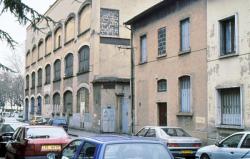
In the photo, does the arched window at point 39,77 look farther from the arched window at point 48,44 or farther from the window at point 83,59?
the window at point 83,59

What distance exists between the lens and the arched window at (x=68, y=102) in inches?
1912

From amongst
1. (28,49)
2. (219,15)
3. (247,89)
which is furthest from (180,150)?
(28,49)

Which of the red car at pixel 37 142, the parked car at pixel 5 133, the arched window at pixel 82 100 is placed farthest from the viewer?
the arched window at pixel 82 100

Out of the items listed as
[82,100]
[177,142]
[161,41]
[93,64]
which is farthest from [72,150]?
[82,100]

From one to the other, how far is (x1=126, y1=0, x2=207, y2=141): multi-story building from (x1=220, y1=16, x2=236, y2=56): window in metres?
1.25

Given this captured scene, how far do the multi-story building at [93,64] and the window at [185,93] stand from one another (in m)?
11.9

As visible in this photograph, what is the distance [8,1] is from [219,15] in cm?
1329

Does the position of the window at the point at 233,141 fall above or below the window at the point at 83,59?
below

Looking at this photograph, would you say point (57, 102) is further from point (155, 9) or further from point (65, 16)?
point (155, 9)

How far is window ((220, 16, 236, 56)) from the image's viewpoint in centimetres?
2148

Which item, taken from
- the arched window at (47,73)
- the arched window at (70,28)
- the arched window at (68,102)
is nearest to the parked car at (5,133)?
the arched window at (68,102)

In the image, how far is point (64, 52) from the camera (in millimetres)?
50500

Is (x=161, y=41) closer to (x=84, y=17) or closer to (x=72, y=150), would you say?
(x=84, y=17)

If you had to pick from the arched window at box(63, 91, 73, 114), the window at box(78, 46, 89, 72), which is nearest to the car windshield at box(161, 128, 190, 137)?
the window at box(78, 46, 89, 72)
